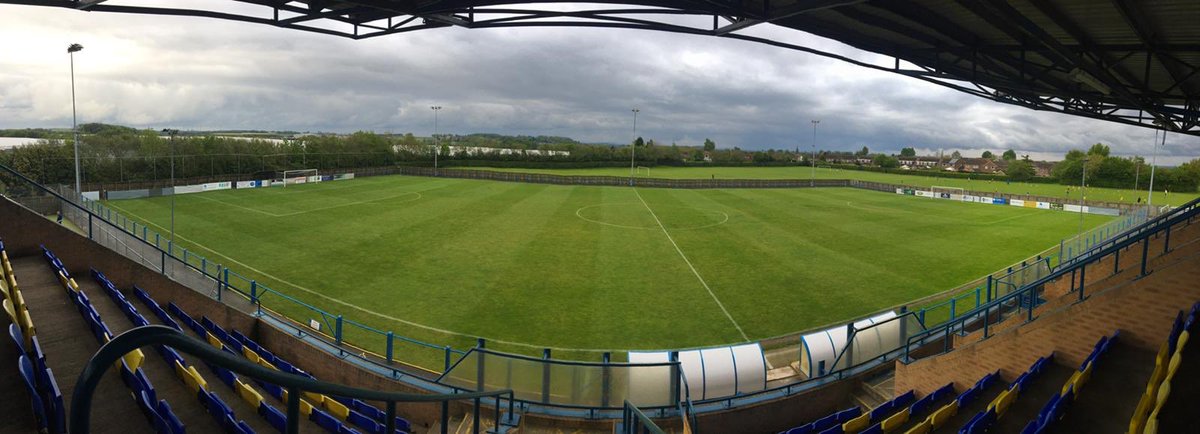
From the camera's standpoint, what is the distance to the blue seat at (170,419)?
18.4ft

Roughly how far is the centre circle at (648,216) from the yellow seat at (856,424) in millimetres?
25816

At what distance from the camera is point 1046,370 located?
9039 millimetres

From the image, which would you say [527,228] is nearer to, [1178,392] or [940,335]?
[940,335]

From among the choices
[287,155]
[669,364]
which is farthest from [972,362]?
[287,155]

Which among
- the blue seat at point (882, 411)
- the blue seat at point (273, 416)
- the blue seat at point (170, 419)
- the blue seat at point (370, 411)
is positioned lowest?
the blue seat at point (370, 411)

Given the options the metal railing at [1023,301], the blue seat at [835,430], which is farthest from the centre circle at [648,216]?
the blue seat at [835,430]

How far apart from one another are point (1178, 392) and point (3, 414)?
37.6 feet

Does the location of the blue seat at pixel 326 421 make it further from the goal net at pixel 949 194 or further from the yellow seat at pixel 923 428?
the goal net at pixel 949 194

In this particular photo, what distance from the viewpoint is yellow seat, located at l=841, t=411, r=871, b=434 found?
27.9ft

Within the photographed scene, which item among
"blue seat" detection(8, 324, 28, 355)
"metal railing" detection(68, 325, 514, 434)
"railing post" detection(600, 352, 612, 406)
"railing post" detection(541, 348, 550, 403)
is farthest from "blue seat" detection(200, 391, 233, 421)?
"metal railing" detection(68, 325, 514, 434)

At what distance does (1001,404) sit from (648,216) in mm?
32427

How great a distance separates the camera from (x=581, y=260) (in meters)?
25.0

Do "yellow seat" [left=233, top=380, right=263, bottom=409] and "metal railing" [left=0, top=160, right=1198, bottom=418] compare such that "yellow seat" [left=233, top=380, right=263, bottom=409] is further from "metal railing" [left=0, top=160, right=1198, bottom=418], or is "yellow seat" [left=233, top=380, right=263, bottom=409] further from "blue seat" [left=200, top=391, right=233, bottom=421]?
"metal railing" [left=0, top=160, right=1198, bottom=418]

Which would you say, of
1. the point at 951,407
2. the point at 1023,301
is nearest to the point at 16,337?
the point at 951,407
